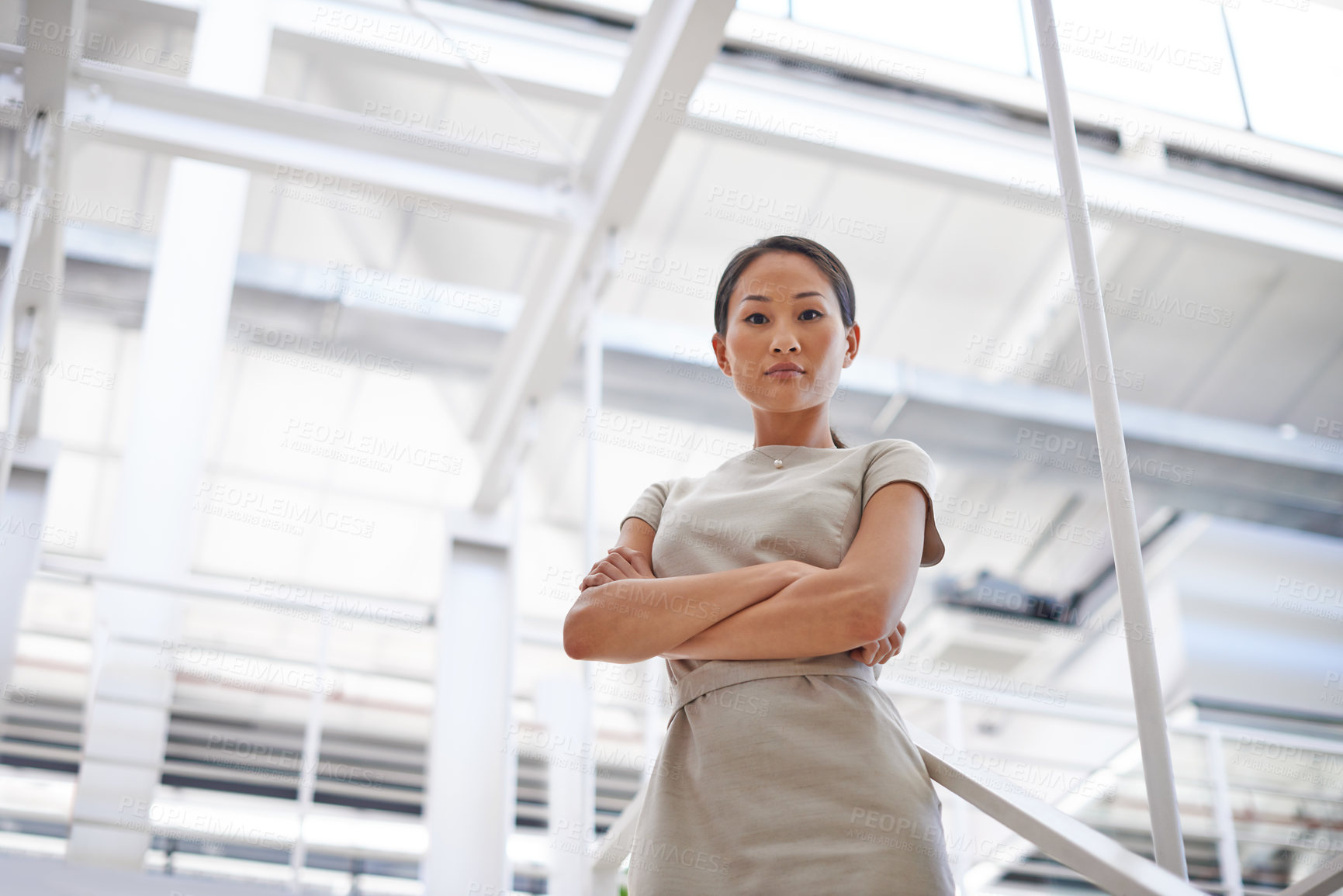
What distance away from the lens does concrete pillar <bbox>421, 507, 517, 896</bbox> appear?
3441 mm

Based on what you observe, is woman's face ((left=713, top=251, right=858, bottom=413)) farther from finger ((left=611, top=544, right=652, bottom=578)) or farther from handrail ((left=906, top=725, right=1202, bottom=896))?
handrail ((left=906, top=725, right=1202, bottom=896))

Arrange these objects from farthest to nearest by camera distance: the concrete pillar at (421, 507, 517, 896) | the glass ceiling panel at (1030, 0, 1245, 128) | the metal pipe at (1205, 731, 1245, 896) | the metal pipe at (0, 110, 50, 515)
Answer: the glass ceiling panel at (1030, 0, 1245, 128)
the metal pipe at (1205, 731, 1245, 896)
the concrete pillar at (421, 507, 517, 896)
the metal pipe at (0, 110, 50, 515)

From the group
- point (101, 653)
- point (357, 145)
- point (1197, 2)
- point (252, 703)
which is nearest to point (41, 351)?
point (101, 653)

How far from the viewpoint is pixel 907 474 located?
107cm

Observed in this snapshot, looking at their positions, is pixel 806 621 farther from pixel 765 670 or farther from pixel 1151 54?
pixel 1151 54

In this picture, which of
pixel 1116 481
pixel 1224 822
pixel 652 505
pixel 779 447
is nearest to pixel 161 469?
Result: pixel 652 505

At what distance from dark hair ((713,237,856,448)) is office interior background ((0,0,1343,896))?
0.51 meters

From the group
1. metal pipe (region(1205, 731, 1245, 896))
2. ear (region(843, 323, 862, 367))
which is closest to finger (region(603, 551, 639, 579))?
ear (region(843, 323, 862, 367))

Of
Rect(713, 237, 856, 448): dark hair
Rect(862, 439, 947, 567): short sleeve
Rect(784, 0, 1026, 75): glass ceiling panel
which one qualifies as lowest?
Rect(862, 439, 947, 567): short sleeve

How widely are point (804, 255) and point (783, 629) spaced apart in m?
0.46

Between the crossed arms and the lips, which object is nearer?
the crossed arms

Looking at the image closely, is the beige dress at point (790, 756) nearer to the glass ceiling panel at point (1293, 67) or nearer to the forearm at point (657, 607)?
the forearm at point (657, 607)

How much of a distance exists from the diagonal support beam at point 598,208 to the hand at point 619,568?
5.15 feet

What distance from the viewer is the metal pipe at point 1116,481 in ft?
3.28
